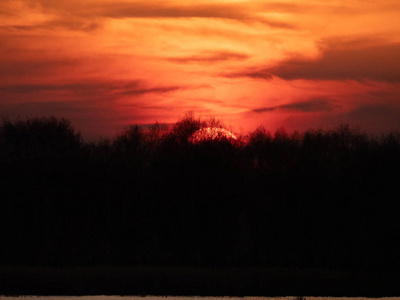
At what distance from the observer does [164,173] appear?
23.7 metres

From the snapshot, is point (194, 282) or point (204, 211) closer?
point (194, 282)

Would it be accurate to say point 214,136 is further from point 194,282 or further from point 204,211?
point 194,282

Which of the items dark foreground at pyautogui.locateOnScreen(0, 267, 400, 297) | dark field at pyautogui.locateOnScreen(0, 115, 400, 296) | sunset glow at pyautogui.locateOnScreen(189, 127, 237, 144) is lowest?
dark foreground at pyautogui.locateOnScreen(0, 267, 400, 297)

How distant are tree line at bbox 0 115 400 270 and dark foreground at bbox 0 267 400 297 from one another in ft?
8.41

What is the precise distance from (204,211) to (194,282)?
18.8ft

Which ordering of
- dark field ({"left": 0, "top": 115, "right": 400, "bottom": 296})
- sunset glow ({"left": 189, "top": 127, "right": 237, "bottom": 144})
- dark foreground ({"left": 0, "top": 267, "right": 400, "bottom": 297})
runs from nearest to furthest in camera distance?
dark foreground ({"left": 0, "top": 267, "right": 400, "bottom": 297}), dark field ({"left": 0, "top": 115, "right": 400, "bottom": 296}), sunset glow ({"left": 189, "top": 127, "right": 237, "bottom": 144})

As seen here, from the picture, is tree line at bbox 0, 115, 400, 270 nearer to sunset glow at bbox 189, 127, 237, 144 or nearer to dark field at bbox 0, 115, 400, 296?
dark field at bbox 0, 115, 400, 296

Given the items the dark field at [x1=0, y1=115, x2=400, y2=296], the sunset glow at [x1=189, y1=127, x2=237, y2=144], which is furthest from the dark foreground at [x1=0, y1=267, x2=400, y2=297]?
the sunset glow at [x1=189, y1=127, x2=237, y2=144]

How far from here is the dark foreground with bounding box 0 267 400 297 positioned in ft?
54.4

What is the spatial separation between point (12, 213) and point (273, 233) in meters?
9.97

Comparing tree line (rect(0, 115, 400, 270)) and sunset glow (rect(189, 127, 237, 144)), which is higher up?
sunset glow (rect(189, 127, 237, 144))

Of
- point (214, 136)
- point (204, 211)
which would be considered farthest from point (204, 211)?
point (214, 136)

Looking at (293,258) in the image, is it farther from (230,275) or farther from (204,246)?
(230,275)

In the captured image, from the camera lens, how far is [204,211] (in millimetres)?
23406
